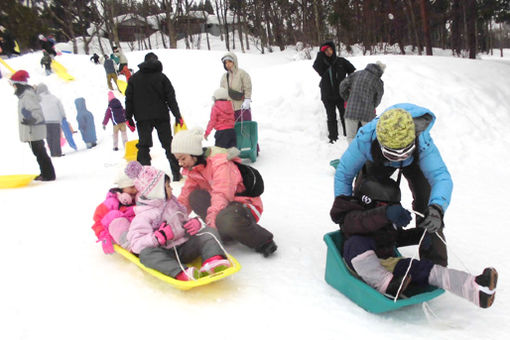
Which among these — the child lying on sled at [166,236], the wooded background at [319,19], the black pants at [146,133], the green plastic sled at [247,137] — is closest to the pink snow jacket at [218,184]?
the child lying on sled at [166,236]

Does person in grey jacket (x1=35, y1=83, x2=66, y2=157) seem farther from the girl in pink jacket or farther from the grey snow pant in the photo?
the grey snow pant

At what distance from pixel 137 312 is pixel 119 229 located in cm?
69

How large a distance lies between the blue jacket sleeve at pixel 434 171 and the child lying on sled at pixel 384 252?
21 centimetres

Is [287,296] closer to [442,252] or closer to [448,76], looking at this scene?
[442,252]

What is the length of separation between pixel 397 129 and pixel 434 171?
43cm

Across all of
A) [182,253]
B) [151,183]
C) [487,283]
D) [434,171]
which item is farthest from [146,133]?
[487,283]

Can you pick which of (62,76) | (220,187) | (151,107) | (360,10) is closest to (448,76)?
(151,107)

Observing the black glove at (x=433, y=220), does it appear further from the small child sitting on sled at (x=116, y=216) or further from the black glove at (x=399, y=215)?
the small child sitting on sled at (x=116, y=216)

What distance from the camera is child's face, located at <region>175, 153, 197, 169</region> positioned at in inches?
114

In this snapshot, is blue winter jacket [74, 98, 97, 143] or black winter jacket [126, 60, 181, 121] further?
blue winter jacket [74, 98, 97, 143]

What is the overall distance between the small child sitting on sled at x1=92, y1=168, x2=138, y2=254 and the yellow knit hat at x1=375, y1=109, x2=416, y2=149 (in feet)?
5.95

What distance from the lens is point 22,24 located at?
24141 millimetres

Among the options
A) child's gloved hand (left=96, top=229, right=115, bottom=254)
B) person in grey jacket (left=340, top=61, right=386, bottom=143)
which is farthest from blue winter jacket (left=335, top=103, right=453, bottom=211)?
person in grey jacket (left=340, top=61, right=386, bottom=143)

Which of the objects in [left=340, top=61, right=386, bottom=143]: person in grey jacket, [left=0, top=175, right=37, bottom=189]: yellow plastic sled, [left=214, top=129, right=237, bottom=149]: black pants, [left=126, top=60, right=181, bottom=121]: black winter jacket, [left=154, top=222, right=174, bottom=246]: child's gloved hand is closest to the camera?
[left=154, top=222, right=174, bottom=246]: child's gloved hand
